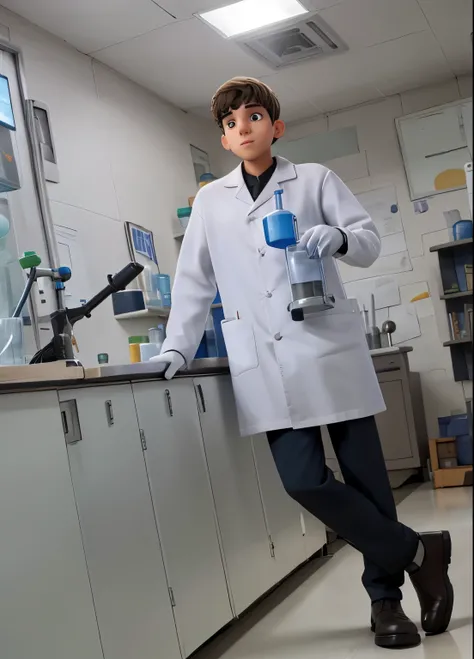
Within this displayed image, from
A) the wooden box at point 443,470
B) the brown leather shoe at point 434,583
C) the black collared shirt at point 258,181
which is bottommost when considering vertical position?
the wooden box at point 443,470

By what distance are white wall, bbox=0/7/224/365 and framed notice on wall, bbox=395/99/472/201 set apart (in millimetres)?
1800

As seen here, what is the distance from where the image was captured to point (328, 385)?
209cm

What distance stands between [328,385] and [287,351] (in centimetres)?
14

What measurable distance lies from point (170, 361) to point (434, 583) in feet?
3.01

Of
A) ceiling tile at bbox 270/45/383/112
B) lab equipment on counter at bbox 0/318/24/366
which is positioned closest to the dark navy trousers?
lab equipment on counter at bbox 0/318/24/366

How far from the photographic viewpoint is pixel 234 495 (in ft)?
8.16

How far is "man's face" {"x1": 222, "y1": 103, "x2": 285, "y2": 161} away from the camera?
7.44ft

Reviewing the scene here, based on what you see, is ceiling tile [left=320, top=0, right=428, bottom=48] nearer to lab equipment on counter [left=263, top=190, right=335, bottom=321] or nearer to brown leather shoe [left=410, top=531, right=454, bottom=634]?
lab equipment on counter [left=263, top=190, right=335, bottom=321]

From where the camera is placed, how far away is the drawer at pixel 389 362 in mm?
5184

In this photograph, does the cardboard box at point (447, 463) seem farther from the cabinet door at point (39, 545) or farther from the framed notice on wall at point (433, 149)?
the cabinet door at point (39, 545)

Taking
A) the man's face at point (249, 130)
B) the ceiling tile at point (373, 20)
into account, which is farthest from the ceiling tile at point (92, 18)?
the man's face at point (249, 130)

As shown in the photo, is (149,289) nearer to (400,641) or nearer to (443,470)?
(443,470)

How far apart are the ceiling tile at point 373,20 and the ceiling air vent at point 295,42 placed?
0.06m

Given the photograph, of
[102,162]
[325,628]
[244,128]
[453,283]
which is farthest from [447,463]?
[244,128]
